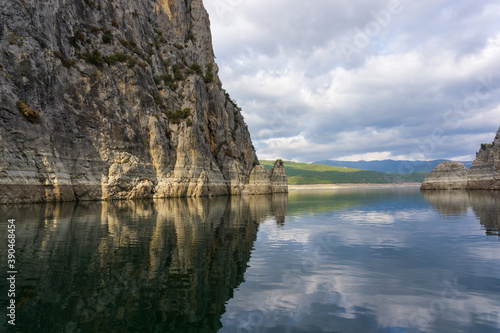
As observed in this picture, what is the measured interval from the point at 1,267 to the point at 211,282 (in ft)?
29.5

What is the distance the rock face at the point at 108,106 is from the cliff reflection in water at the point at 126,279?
96.1 ft

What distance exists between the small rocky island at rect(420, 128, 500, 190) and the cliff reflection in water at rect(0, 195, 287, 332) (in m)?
96.7

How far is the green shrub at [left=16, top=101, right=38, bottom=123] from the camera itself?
41062 millimetres

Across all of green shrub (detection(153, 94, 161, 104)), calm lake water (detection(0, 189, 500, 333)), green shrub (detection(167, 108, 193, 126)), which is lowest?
calm lake water (detection(0, 189, 500, 333))

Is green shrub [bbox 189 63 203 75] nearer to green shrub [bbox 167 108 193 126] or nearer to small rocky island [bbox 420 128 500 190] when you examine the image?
green shrub [bbox 167 108 193 126]

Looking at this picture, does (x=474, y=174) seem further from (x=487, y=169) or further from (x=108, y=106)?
(x=108, y=106)

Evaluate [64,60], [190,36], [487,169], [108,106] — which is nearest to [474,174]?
[487,169]

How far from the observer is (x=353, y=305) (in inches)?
332

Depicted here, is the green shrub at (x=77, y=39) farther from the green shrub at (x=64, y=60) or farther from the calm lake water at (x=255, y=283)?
the calm lake water at (x=255, y=283)

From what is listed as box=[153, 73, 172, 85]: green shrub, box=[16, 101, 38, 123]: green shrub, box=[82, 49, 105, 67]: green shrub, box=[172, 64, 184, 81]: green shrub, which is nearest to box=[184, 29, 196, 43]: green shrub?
box=[172, 64, 184, 81]: green shrub

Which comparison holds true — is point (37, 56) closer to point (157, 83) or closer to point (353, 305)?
point (157, 83)

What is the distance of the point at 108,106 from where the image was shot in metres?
59.0

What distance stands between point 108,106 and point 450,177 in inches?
4254

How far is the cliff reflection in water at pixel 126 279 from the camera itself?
7.55 m
